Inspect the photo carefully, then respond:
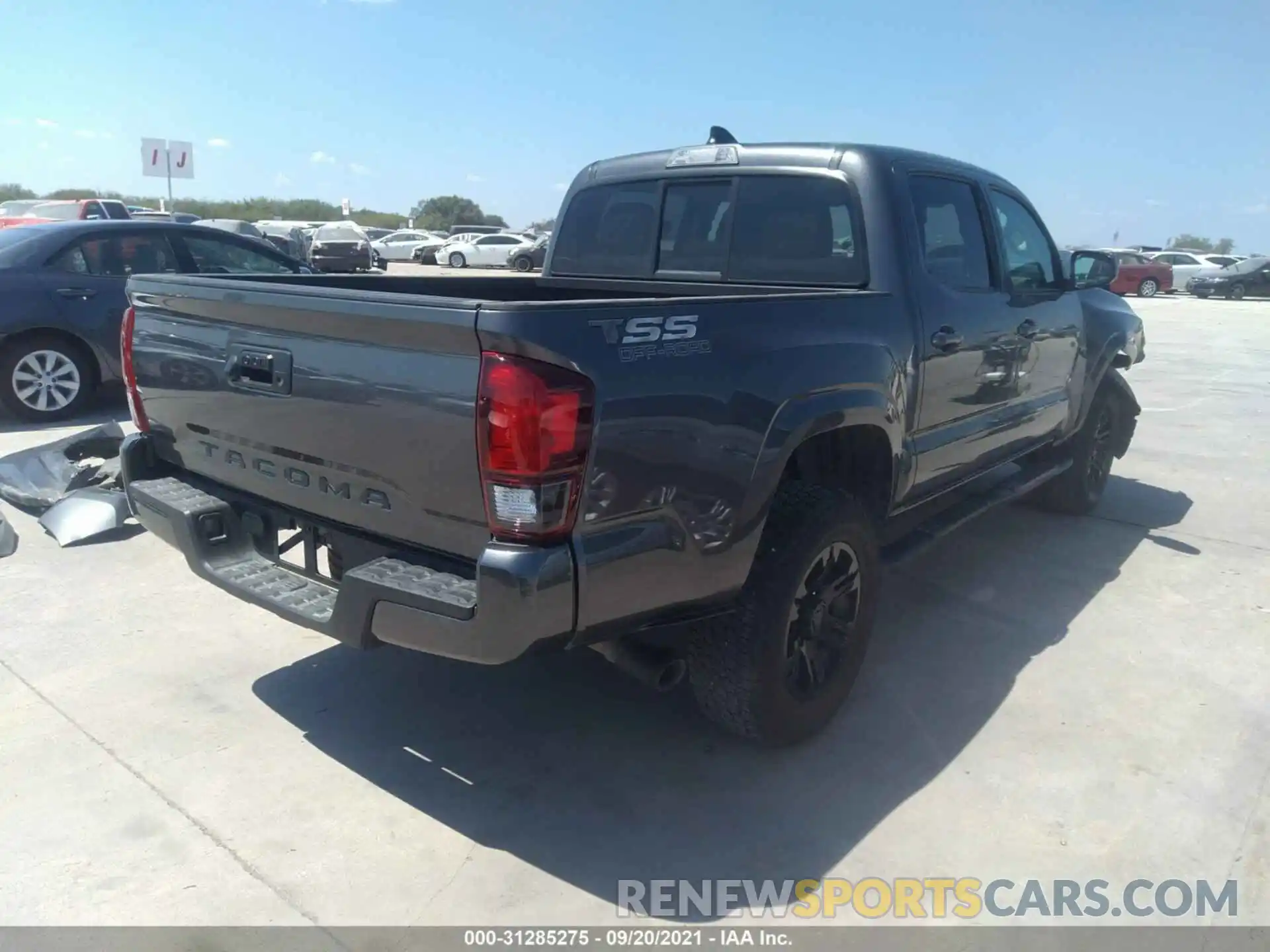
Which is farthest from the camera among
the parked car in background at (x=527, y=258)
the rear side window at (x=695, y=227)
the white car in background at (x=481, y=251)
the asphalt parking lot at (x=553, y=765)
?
the white car in background at (x=481, y=251)

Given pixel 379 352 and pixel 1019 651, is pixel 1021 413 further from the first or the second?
pixel 379 352

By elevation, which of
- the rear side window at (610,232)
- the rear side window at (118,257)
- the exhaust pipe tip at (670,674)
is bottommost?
the exhaust pipe tip at (670,674)

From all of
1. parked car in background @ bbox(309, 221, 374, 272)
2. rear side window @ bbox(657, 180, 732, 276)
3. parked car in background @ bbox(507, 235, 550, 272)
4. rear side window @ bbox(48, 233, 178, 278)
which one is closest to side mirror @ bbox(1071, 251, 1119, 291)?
rear side window @ bbox(657, 180, 732, 276)

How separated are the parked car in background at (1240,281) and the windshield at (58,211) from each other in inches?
1314

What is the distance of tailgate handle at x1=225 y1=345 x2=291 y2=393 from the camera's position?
9.13ft

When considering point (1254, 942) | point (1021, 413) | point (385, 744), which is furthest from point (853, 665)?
point (1021, 413)

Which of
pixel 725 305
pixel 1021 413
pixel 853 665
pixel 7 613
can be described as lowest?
pixel 7 613

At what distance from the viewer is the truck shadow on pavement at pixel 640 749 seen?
2809mm

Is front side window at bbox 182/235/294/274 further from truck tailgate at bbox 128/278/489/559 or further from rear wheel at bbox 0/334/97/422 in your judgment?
truck tailgate at bbox 128/278/489/559

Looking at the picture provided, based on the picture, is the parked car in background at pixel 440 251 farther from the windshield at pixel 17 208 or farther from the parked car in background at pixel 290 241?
the windshield at pixel 17 208

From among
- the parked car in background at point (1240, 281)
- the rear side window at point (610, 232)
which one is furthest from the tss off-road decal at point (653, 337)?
the parked car in background at point (1240, 281)

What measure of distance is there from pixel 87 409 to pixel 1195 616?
8081 millimetres

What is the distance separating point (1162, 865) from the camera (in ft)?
9.18

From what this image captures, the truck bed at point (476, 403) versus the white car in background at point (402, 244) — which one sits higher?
the white car in background at point (402, 244)
